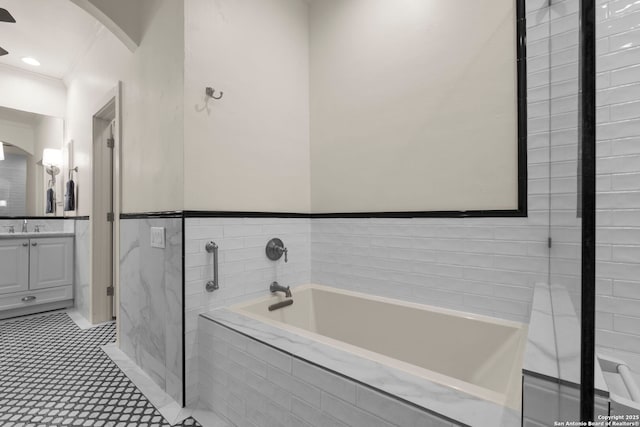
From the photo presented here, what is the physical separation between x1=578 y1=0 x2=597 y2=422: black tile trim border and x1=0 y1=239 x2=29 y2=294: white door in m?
4.37

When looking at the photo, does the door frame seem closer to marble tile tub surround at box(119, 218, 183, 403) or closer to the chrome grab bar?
marble tile tub surround at box(119, 218, 183, 403)

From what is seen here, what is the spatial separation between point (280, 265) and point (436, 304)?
1067 millimetres

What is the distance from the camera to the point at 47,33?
2709mm

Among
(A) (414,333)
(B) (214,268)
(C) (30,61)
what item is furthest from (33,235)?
(A) (414,333)

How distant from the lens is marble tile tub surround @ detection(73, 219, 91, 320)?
9.68ft

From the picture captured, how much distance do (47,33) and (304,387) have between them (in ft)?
12.4

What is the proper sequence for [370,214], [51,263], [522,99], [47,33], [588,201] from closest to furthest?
[588,201] < [522,99] < [370,214] < [47,33] < [51,263]

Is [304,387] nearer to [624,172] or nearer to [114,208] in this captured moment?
[624,172]

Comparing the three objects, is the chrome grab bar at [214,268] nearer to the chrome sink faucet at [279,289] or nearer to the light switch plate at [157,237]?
the light switch plate at [157,237]

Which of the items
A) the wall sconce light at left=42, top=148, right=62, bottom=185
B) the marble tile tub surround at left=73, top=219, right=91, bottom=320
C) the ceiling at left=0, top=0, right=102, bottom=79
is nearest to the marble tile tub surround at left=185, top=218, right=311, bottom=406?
the marble tile tub surround at left=73, top=219, right=91, bottom=320

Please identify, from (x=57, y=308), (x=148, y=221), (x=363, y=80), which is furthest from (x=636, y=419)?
(x=57, y=308)

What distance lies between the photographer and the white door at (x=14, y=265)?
116 inches

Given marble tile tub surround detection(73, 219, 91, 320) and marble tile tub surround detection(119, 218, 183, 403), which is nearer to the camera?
marble tile tub surround detection(119, 218, 183, 403)

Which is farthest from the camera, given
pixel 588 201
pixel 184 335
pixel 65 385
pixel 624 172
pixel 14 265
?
pixel 14 265
